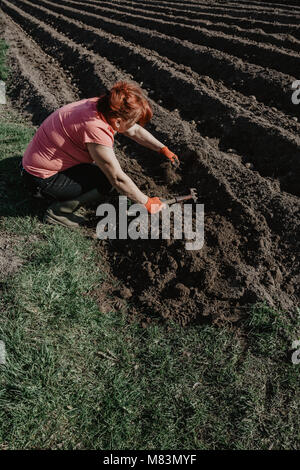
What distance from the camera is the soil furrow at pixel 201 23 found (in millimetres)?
5715

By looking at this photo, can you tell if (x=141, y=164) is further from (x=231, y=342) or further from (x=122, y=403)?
(x=122, y=403)

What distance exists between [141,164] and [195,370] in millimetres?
2483

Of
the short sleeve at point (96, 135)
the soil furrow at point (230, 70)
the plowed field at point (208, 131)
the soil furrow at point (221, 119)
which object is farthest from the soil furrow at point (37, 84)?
the short sleeve at point (96, 135)

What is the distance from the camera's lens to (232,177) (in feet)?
11.5

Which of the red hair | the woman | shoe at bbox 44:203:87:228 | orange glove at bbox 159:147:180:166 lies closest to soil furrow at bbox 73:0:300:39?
orange glove at bbox 159:147:180:166

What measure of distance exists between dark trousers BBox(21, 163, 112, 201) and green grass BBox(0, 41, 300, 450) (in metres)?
0.66

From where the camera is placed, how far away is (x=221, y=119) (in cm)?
428

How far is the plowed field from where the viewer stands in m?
2.76

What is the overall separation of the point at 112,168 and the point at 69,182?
1.88ft

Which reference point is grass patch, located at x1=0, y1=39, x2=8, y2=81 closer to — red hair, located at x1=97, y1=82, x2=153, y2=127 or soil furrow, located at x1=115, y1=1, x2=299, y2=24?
soil furrow, located at x1=115, y1=1, x2=299, y2=24

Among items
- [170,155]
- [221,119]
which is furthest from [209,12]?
[170,155]

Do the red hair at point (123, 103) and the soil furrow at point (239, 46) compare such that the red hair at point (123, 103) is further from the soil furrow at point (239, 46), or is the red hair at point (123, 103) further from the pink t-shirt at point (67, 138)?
the soil furrow at point (239, 46)

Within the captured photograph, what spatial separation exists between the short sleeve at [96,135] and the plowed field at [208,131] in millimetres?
991

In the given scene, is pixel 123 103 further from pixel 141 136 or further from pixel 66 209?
pixel 66 209
